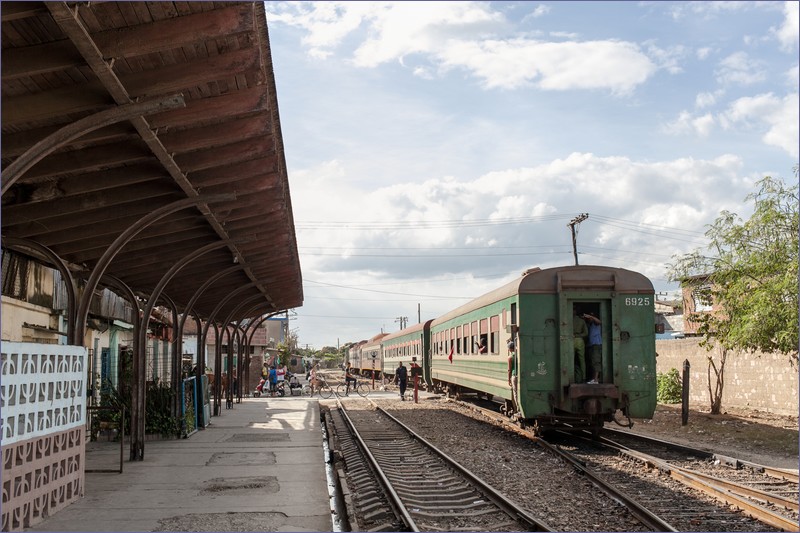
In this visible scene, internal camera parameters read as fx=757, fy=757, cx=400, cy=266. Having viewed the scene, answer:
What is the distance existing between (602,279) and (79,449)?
8524 mm

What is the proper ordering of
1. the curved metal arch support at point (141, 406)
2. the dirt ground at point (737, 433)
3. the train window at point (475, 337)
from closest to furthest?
the curved metal arch support at point (141, 406) < the dirt ground at point (737, 433) < the train window at point (475, 337)

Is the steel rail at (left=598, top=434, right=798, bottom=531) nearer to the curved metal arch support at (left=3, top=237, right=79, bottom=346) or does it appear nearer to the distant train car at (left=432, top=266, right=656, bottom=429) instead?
the distant train car at (left=432, top=266, right=656, bottom=429)

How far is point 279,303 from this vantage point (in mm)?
24172

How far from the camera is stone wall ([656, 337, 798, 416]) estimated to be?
60.4 ft

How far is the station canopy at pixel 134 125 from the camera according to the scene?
5.03 meters

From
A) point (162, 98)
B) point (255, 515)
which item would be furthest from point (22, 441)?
point (162, 98)

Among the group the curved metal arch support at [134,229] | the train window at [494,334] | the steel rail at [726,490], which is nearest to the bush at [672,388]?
the train window at [494,334]

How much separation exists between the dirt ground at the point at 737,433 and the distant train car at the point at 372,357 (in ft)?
84.5

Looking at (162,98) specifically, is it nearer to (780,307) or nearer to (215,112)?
(215,112)

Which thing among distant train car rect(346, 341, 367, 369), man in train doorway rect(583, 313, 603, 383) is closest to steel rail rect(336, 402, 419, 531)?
man in train doorway rect(583, 313, 603, 383)

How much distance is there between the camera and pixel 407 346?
108ft

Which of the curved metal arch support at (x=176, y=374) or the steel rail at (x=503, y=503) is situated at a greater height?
the curved metal arch support at (x=176, y=374)

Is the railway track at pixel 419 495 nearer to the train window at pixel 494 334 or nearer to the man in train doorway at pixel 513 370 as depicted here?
the man in train doorway at pixel 513 370

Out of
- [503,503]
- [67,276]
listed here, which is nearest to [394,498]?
[503,503]
